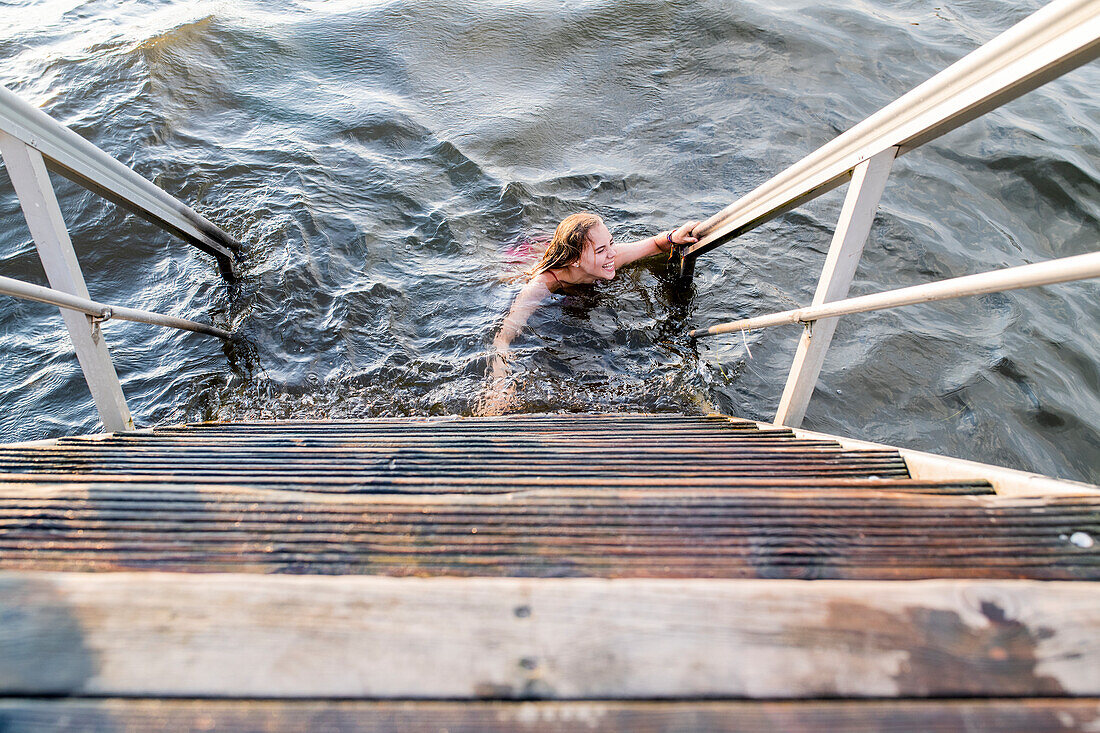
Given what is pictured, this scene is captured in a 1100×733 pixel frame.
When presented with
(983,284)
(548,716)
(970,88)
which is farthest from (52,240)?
(970,88)

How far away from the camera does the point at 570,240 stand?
5445 millimetres

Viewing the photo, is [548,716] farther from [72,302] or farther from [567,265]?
[567,265]

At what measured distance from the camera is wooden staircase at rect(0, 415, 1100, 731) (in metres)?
1.08

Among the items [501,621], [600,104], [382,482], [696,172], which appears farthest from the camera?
[600,104]

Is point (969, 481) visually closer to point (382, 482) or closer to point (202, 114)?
point (382, 482)

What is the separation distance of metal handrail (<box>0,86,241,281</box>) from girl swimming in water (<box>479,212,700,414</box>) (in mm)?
2430

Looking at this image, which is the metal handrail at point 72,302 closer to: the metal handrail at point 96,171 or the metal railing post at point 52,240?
the metal railing post at point 52,240

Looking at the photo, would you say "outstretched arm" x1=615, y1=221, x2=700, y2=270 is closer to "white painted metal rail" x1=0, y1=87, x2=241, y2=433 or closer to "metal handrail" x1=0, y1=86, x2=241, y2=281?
"metal handrail" x1=0, y1=86, x2=241, y2=281

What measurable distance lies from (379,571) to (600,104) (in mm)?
8508

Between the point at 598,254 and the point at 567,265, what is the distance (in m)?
0.35

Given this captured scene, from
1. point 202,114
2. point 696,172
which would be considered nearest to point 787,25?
point 696,172

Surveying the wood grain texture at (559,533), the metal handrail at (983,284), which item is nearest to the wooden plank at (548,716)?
the wood grain texture at (559,533)

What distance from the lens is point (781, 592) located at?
1237 millimetres

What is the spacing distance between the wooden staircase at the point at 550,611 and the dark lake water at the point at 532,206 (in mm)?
3350
